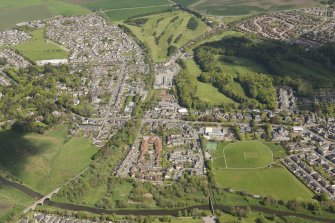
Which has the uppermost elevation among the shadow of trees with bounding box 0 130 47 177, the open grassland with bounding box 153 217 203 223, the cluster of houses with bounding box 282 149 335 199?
the cluster of houses with bounding box 282 149 335 199

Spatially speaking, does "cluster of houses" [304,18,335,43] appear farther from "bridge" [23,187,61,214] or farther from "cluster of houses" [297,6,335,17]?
"bridge" [23,187,61,214]

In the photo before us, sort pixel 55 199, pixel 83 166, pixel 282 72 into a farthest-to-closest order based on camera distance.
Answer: pixel 282 72, pixel 83 166, pixel 55 199

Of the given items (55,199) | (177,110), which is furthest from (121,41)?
(55,199)

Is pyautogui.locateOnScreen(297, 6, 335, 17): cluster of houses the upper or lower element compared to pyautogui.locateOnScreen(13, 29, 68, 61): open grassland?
upper

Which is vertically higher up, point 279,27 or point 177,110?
point 279,27

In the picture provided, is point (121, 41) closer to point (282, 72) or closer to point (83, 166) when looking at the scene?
point (282, 72)

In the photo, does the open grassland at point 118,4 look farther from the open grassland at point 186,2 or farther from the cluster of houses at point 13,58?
the cluster of houses at point 13,58

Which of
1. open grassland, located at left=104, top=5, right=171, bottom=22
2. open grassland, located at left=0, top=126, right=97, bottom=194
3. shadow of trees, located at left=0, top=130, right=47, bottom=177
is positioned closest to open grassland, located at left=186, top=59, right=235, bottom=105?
open grassland, located at left=0, top=126, right=97, bottom=194

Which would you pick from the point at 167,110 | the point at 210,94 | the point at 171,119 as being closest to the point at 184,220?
the point at 171,119
